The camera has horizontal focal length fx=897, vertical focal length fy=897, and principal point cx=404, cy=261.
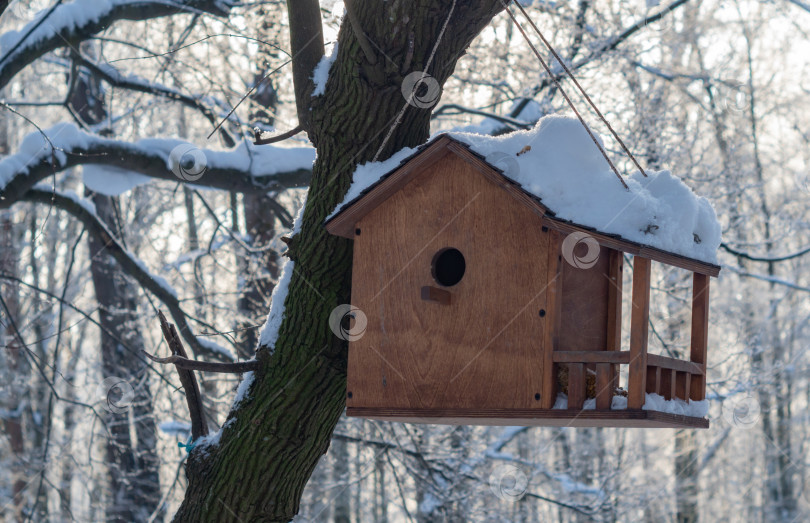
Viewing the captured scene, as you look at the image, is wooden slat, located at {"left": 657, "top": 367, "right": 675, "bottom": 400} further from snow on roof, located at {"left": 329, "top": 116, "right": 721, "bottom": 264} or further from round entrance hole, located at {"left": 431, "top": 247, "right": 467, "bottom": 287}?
round entrance hole, located at {"left": 431, "top": 247, "right": 467, "bottom": 287}

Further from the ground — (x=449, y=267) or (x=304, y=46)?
(x=304, y=46)

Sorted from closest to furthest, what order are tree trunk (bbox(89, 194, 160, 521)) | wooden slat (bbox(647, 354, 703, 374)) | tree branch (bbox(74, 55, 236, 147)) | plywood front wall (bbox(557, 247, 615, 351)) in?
1. wooden slat (bbox(647, 354, 703, 374))
2. plywood front wall (bbox(557, 247, 615, 351))
3. tree branch (bbox(74, 55, 236, 147))
4. tree trunk (bbox(89, 194, 160, 521))

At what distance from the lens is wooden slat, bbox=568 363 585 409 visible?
2.50 m

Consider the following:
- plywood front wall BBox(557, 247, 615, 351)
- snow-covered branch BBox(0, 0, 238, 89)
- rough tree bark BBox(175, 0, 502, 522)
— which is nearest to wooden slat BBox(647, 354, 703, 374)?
plywood front wall BBox(557, 247, 615, 351)

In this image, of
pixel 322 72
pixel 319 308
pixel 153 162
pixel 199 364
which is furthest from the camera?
pixel 153 162

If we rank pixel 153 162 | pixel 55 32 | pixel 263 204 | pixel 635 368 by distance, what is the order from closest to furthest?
pixel 635 368 < pixel 55 32 < pixel 153 162 < pixel 263 204

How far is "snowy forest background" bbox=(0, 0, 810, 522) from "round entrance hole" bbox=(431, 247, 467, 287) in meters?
0.89

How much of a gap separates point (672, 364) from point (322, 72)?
1.69 meters

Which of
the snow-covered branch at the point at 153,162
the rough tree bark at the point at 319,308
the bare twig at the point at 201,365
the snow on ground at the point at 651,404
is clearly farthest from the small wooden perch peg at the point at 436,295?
the snow-covered branch at the point at 153,162

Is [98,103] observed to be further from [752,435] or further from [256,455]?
[752,435]

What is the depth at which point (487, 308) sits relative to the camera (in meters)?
2.79

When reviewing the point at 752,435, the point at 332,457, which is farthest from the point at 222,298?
the point at 752,435

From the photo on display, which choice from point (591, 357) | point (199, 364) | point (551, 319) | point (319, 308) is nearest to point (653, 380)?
point (591, 357)

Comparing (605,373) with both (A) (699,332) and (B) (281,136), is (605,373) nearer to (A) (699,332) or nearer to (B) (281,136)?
(A) (699,332)
